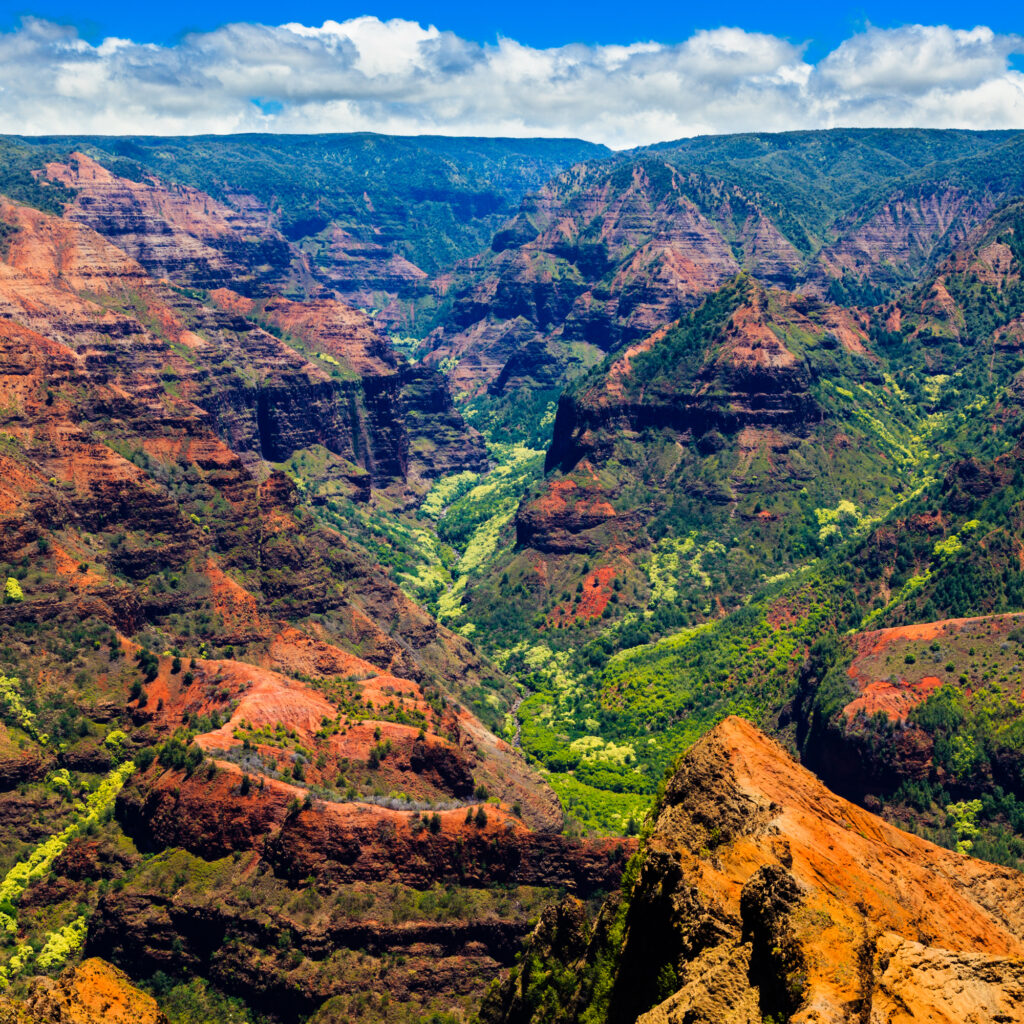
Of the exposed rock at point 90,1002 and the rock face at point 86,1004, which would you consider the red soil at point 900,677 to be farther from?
the exposed rock at point 90,1002

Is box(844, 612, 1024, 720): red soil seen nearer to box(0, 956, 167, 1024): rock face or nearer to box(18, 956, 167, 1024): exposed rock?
box(0, 956, 167, 1024): rock face

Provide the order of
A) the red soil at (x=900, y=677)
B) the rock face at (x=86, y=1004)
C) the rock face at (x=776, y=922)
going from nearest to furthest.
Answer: the rock face at (x=776, y=922)
the rock face at (x=86, y=1004)
the red soil at (x=900, y=677)

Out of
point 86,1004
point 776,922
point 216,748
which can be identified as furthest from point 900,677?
point 86,1004

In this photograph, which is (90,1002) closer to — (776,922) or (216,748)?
(776,922)

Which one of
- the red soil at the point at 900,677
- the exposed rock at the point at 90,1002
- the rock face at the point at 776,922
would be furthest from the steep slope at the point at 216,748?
the exposed rock at the point at 90,1002

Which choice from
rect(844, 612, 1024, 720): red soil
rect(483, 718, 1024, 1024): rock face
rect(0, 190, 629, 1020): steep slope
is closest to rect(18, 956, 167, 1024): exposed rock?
rect(483, 718, 1024, 1024): rock face

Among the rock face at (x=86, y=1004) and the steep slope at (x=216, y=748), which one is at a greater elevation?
the rock face at (x=86, y=1004)

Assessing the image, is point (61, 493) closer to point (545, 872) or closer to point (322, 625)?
point (322, 625)

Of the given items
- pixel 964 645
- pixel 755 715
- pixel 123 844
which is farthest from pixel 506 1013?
pixel 755 715
